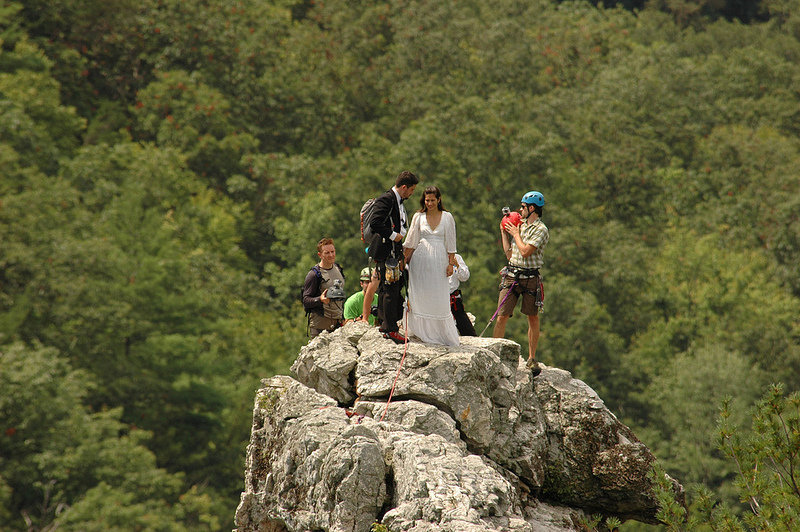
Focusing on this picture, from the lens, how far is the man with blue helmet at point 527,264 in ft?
36.8

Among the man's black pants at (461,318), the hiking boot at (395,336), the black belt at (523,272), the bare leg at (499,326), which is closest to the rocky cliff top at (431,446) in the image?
the hiking boot at (395,336)

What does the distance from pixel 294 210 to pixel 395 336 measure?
Answer: 29.2 m

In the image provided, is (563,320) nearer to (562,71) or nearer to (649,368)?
(649,368)

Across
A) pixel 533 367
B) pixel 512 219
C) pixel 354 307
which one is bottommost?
pixel 533 367

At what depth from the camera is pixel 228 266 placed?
3991cm

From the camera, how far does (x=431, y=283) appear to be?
1077cm

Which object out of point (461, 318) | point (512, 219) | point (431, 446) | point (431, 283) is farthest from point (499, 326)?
point (431, 446)

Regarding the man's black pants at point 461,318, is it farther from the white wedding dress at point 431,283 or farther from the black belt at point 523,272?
the white wedding dress at point 431,283

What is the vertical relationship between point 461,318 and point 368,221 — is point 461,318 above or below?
below

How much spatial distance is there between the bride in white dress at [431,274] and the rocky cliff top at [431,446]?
0.85 feet

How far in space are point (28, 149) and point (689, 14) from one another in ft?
193

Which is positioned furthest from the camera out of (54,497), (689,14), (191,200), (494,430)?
(689,14)

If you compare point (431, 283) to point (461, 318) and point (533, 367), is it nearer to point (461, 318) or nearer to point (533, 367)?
point (461, 318)

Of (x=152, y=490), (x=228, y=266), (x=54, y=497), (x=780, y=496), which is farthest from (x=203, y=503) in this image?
(x=780, y=496)
